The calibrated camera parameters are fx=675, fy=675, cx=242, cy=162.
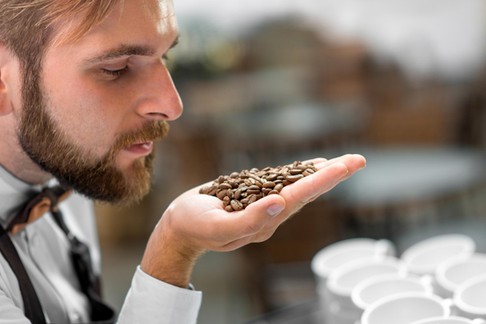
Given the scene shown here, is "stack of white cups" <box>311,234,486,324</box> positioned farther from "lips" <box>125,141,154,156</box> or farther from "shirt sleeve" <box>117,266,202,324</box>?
"lips" <box>125,141,154,156</box>

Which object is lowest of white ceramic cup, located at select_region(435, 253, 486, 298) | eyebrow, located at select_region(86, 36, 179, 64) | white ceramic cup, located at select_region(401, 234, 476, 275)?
white ceramic cup, located at select_region(435, 253, 486, 298)

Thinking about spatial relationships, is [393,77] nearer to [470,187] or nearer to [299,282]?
[470,187]

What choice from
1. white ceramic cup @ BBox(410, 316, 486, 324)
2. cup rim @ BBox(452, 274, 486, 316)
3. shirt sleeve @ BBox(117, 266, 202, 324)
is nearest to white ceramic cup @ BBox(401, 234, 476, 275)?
cup rim @ BBox(452, 274, 486, 316)

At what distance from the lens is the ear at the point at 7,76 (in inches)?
48.1

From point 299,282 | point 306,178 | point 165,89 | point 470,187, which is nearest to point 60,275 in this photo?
point 165,89

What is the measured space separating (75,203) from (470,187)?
282 centimetres

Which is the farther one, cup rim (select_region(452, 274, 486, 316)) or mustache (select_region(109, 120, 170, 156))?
mustache (select_region(109, 120, 170, 156))

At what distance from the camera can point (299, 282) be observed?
2.79 meters

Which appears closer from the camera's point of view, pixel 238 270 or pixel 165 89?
pixel 165 89

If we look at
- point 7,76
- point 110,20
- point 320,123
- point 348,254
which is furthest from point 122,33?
point 320,123

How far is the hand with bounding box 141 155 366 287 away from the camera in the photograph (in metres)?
0.96

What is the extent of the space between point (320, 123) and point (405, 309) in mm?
3003

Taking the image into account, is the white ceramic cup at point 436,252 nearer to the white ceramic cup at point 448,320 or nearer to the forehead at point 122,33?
the white ceramic cup at point 448,320

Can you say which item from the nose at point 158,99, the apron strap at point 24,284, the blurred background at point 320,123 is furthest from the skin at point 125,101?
the blurred background at point 320,123
